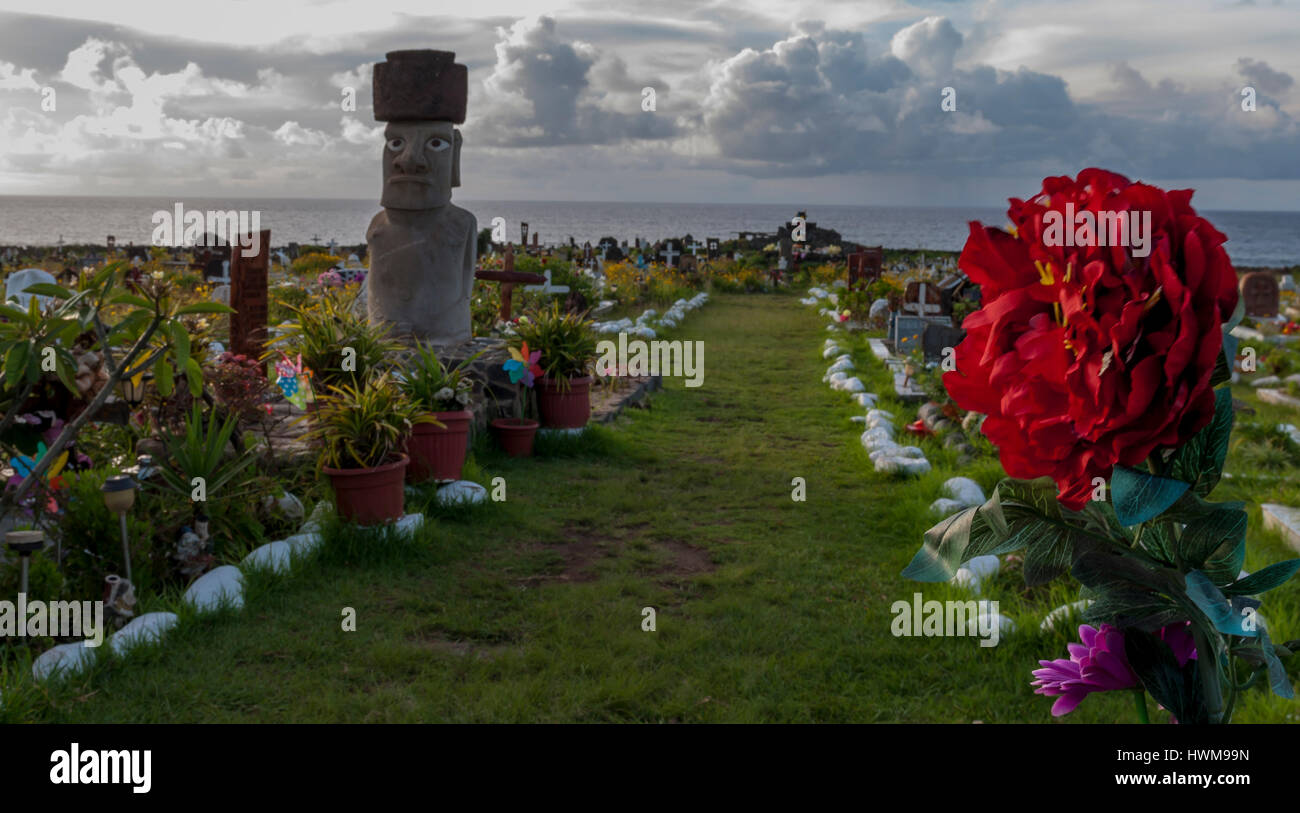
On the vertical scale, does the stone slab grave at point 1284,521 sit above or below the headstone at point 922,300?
below

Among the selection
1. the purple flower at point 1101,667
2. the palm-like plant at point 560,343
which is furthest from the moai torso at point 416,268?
the purple flower at point 1101,667

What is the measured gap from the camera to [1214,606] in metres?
0.65

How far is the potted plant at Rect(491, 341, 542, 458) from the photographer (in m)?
7.59

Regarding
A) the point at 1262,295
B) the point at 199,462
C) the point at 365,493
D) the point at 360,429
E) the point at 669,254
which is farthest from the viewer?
the point at 669,254

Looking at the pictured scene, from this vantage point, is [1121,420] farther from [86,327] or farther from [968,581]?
→ [968,581]

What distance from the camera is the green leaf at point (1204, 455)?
701 mm

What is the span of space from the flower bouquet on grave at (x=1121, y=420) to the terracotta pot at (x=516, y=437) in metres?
6.92

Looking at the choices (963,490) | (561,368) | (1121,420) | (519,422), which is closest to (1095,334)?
(1121,420)

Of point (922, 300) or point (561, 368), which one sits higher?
point (922, 300)

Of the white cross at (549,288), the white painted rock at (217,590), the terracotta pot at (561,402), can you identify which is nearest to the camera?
the white painted rock at (217,590)

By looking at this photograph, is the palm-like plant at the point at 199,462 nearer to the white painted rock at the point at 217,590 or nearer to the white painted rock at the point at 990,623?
the white painted rock at the point at 217,590

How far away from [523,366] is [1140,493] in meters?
Result: 7.18

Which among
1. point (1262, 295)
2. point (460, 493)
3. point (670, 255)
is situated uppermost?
point (670, 255)

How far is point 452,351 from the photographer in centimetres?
776
